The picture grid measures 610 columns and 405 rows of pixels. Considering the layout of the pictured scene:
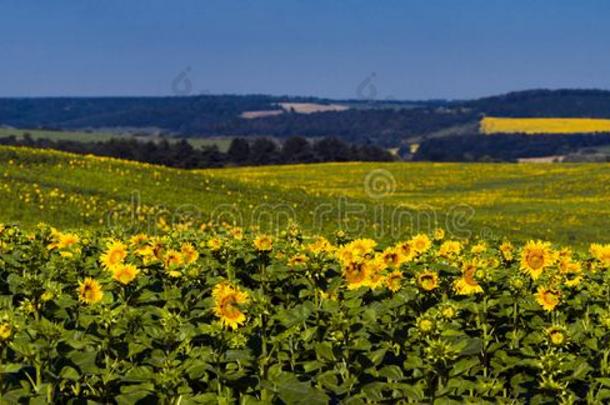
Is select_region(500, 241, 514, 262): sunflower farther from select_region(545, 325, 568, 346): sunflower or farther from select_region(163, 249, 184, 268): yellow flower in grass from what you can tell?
select_region(163, 249, 184, 268): yellow flower in grass

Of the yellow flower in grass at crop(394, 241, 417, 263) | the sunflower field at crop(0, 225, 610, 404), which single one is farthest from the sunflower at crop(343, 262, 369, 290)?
the yellow flower in grass at crop(394, 241, 417, 263)

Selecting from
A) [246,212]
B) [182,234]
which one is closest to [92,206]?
[246,212]

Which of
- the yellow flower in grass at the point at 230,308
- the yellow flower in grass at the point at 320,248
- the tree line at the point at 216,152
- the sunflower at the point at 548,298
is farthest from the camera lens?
the tree line at the point at 216,152

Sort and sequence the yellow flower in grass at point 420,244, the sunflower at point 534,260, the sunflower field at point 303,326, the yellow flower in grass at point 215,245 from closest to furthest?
the sunflower field at point 303,326 < the sunflower at point 534,260 < the yellow flower in grass at point 420,244 < the yellow flower in grass at point 215,245

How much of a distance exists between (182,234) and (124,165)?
25.9 m

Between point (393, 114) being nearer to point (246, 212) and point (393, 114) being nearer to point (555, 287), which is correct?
point (246, 212)

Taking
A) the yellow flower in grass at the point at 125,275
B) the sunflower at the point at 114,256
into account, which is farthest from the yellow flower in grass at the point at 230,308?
the sunflower at the point at 114,256

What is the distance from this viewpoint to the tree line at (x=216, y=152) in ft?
307

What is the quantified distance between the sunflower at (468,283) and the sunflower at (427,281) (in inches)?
9.3

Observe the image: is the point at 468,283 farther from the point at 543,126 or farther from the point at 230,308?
the point at 543,126

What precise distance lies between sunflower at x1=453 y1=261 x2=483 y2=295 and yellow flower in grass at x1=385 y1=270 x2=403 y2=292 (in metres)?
0.48

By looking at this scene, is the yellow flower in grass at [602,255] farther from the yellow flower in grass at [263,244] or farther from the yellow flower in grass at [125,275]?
the yellow flower in grass at [125,275]

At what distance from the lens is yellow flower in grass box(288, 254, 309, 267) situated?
294 inches

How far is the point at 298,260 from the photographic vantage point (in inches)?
300
